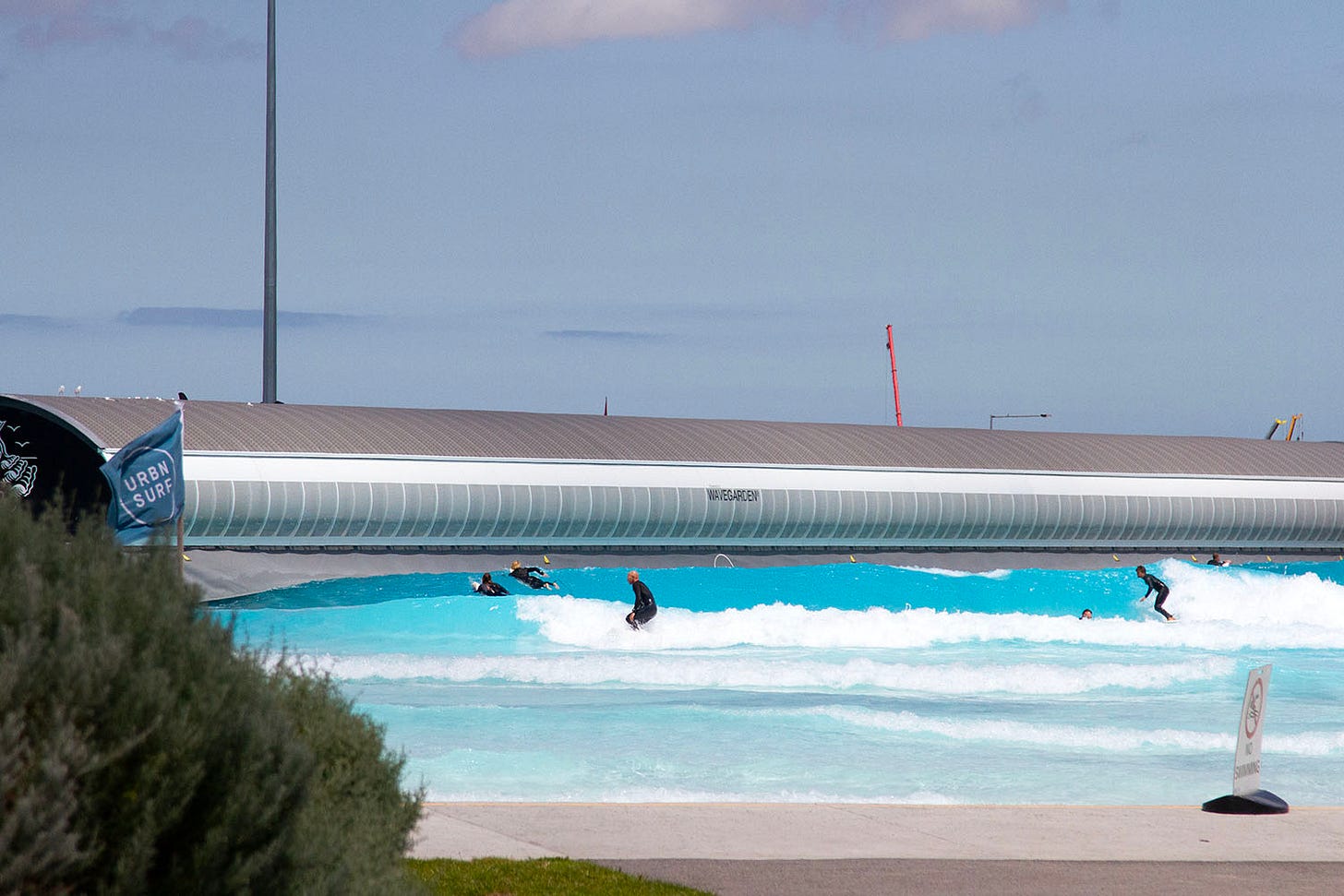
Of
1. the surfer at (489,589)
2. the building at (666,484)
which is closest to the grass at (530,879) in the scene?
the building at (666,484)

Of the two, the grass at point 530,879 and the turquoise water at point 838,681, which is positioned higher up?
the turquoise water at point 838,681

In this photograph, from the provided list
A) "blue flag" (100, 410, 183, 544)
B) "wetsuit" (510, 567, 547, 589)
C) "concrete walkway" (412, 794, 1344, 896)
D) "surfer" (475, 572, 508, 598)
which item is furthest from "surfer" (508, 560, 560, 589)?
"concrete walkway" (412, 794, 1344, 896)

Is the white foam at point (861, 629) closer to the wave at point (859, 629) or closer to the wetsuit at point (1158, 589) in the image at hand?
the wave at point (859, 629)

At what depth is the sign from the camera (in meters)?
13.4

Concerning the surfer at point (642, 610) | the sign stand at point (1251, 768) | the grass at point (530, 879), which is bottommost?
the grass at point (530, 879)

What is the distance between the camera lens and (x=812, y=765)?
734 inches

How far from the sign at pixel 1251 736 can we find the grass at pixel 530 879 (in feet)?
19.5

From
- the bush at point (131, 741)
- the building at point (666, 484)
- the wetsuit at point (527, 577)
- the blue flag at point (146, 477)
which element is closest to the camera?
the bush at point (131, 741)

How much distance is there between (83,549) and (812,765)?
46.1 feet

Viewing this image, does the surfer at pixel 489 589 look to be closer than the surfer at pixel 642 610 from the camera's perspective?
No

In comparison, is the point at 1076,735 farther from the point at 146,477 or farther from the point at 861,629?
the point at 861,629

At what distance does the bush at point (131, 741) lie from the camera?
4.62m

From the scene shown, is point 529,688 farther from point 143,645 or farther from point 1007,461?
point 1007,461

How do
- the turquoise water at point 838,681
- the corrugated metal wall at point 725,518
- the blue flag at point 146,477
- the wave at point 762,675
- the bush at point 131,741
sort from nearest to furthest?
the bush at point 131,741
the blue flag at point 146,477
the turquoise water at point 838,681
the wave at point 762,675
the corrugated metal wall at point 725,518
